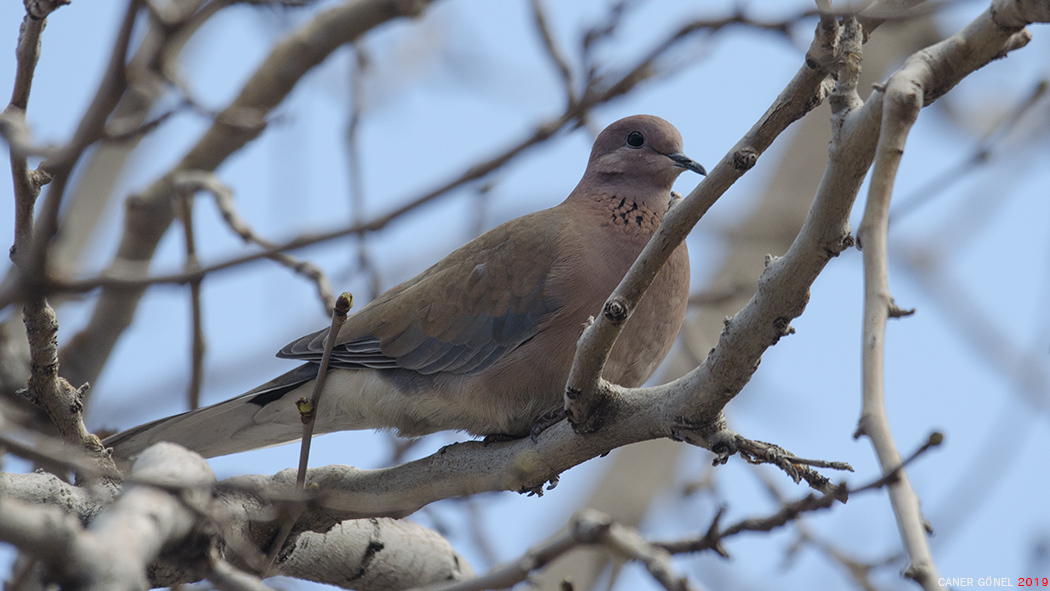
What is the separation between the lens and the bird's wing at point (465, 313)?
3811 millimetres

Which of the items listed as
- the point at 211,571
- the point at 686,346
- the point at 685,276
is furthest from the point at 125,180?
the point at 211,571

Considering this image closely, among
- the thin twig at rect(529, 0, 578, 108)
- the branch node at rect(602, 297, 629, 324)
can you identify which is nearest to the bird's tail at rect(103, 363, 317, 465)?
the thin twig at rect(529, 0, 578, 108)

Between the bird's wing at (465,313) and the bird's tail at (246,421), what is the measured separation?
0.13m

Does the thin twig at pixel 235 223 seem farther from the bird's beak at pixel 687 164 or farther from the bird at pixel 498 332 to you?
the bird's beak at pixel 687 164

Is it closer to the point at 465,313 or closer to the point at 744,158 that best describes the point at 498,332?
the point at 465,313

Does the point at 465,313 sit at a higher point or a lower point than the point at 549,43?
lower

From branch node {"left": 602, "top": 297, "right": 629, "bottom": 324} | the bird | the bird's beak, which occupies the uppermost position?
the bird's beak

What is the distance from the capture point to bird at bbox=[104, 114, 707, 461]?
362 cm

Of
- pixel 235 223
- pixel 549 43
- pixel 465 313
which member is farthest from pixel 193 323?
pixel 549 43

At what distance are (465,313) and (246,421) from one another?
98cm

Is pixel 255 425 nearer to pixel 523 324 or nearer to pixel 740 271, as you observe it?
pixel 523 324

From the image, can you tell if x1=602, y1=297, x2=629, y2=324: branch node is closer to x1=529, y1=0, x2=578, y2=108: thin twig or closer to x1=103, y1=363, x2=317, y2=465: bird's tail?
x1=529, y1=0, x2=578, y2=108: thin twig

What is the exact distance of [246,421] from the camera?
3.92 m

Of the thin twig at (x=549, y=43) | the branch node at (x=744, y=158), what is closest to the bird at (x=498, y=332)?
the thin twig at (x=549, y=43)
